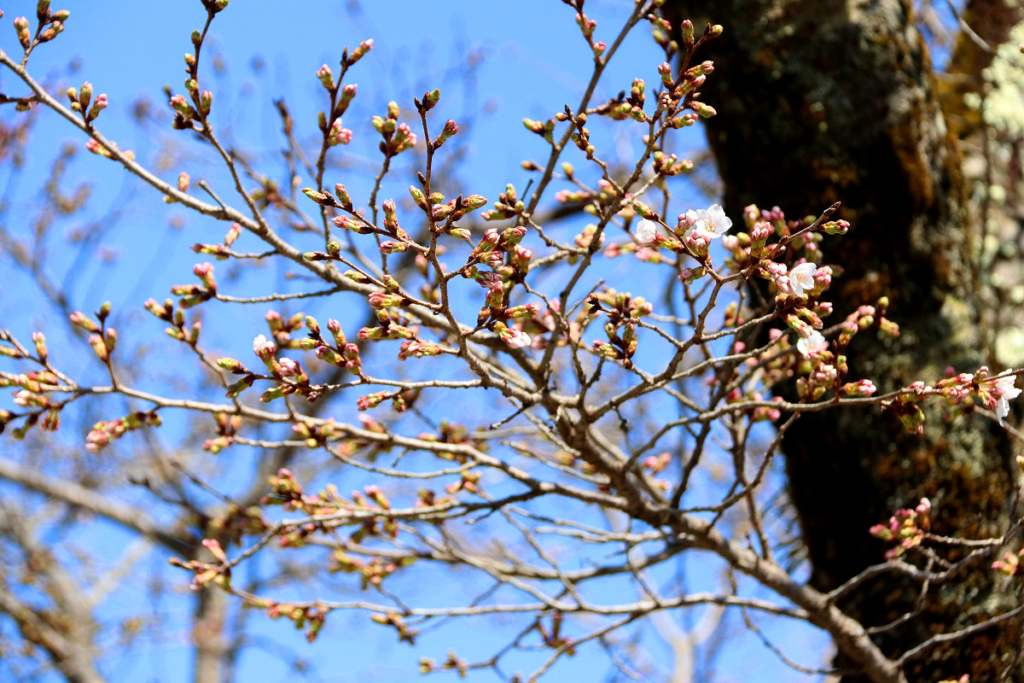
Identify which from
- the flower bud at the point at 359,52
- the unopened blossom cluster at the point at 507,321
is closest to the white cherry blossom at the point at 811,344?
the unopened blossom cluster at the point at 507,321

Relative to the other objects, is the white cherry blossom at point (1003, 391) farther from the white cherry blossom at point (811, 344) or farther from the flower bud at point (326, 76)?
the flower bud at point (326, 76)

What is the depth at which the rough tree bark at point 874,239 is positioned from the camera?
243cm

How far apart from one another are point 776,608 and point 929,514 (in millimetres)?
560

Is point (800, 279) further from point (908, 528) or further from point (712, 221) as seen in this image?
point (908, 528)

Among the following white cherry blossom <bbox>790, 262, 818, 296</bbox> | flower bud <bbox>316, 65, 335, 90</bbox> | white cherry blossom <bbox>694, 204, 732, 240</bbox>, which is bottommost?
white cherry blossom <bbox>790, 262, 818, 296</bbox>

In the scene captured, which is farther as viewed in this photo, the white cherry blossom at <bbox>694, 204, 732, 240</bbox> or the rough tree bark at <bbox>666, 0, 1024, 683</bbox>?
the rough tree bark at <bbox>666, 0, 1024, 683</bbox>

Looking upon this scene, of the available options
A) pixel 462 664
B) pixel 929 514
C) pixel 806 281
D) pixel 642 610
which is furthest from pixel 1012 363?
pixel 462 664

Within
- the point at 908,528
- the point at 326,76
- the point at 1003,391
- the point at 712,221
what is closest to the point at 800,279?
the point at 712,221

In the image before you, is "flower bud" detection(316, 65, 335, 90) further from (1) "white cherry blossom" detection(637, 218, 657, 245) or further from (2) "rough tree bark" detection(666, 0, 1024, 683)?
(2) "rough tree bark" detection(666, 0, 1024, 683)

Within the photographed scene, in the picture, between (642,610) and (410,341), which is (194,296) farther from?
(642,610)

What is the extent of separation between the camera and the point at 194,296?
1.97 metres

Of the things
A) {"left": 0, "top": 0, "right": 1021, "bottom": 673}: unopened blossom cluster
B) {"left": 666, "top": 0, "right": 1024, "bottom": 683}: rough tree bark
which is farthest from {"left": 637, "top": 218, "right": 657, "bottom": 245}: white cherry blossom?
{"left": 666, "top": 0, "right": 1024, "bottom": 683}: rough tree bark

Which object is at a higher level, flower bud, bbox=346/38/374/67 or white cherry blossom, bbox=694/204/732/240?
flower bud, bbox=346/38/374/67

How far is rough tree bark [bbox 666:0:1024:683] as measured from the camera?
2.43 m
